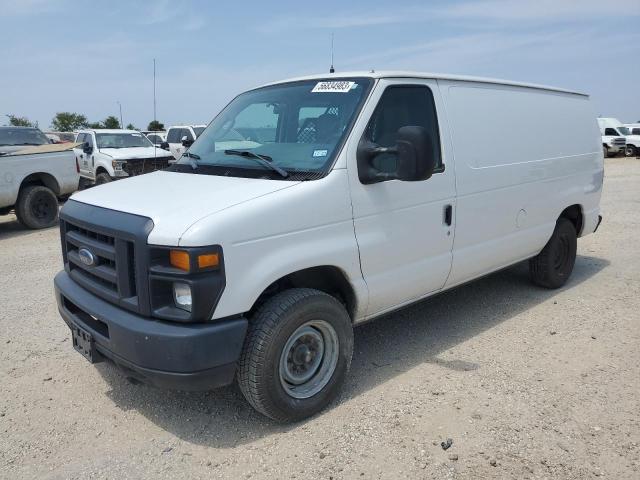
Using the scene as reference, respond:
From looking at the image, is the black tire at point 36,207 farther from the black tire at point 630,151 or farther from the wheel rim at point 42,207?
the black tire at point 630,151

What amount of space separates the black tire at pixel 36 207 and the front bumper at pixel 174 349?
7968 millimetres

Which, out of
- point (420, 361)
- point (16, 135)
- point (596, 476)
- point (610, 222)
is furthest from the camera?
point (16, 135)

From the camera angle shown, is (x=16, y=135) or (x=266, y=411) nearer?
(x=266, y=411)

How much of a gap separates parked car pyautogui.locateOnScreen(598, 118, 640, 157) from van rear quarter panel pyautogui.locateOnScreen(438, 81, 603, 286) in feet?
85.8

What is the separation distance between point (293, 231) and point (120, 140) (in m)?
13.2

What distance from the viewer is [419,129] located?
10.7ft

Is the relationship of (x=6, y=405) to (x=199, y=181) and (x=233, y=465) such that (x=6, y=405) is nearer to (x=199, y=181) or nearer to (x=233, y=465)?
(x=233, y=465)

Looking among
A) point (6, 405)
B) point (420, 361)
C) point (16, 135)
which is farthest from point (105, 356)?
point (16, 135)

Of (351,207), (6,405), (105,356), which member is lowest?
(6,405)

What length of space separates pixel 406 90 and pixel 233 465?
2736mm

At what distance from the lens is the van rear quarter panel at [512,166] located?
4.29m

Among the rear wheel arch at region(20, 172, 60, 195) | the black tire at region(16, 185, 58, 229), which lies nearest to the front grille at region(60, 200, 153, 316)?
the black tire at region(16, 185, 58, 229)

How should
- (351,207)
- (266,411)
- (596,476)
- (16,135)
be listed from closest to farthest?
(596,476)
(266,411)
(351,207)
(16,135)

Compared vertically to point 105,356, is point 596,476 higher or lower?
lower
